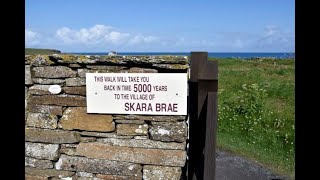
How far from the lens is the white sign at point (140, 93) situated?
15.8ft

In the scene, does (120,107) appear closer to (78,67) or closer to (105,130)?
(105,130)

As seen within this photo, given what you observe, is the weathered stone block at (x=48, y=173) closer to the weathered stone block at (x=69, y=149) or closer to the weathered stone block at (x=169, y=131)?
the weathered stone block at (x=69, y=149)

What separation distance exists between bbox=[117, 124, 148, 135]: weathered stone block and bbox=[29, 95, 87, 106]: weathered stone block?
0.56m

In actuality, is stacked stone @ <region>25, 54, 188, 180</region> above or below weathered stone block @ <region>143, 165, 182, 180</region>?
above

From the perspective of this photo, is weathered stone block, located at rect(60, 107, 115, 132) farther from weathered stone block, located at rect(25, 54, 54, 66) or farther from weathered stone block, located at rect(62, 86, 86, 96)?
weathered stone block, located at rect(25, 54, 54, 66)

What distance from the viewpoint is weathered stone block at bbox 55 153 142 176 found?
4.94m

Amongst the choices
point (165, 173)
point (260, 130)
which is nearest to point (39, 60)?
point (165, 173)

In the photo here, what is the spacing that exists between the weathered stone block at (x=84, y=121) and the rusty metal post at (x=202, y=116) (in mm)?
1041

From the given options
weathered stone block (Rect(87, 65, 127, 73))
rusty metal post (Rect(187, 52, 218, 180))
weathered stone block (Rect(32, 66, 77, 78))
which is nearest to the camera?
rusty metal post (Rect(187, 52, 218, 180))

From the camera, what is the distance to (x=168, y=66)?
4797mm

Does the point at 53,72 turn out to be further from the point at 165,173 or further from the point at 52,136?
the point at 165,173

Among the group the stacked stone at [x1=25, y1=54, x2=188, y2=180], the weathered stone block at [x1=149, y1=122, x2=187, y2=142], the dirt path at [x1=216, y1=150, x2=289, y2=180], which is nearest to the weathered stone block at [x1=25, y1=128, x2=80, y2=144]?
the stacked stone at [x1=25, y1=54, x2=188, y2=180]
